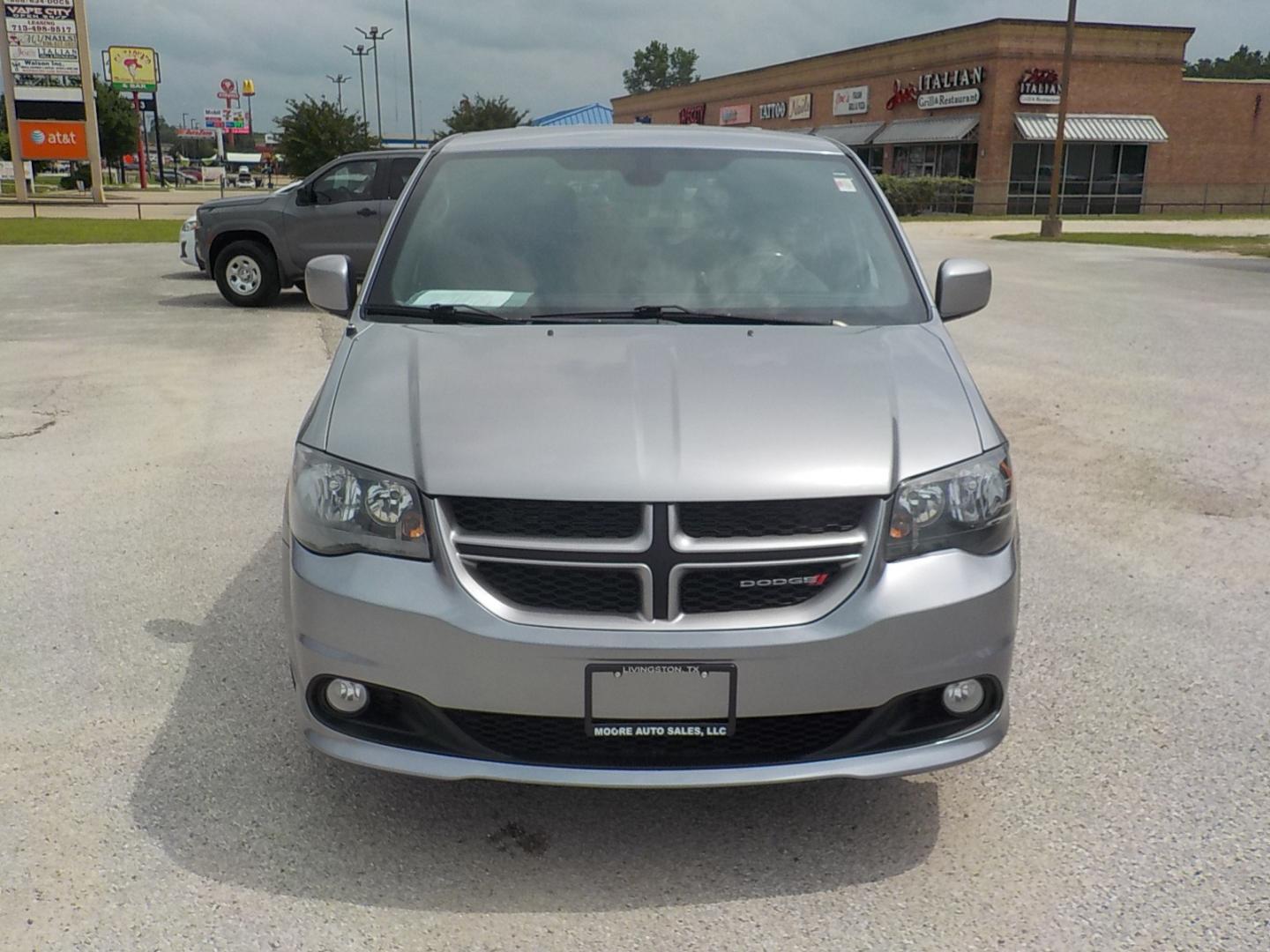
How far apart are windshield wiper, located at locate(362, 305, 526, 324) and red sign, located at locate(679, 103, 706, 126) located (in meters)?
72.1

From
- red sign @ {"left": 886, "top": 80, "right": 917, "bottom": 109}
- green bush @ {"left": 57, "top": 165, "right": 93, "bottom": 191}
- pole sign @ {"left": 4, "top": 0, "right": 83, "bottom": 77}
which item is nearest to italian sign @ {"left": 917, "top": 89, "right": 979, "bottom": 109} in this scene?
red sign @ {"left": 886, "top": 80, "right": 917, "bottom": 109}

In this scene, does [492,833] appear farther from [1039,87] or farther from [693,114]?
[693,114]

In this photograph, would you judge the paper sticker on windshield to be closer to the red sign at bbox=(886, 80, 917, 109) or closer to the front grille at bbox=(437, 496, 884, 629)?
the front grille at bbox=(437, 496, 884, 629)

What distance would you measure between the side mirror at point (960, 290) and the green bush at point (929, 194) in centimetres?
4348

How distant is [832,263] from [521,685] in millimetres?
2005

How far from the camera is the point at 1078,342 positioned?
12.1 metres

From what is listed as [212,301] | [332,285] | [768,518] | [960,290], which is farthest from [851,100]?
[768,518]

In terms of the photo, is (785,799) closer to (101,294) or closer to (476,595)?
(476,595)

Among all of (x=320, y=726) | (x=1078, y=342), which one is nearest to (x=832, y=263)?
(x=320, y=726)

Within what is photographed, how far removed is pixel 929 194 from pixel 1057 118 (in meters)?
6.95

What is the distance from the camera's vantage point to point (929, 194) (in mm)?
46938

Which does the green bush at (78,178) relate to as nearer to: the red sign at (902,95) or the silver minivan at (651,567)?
the red sign at (902,95)

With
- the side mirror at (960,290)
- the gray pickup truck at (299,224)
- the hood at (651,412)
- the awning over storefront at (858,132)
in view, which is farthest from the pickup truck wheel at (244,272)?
the awning over storefront at (858,132)

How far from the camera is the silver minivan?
2.78 metres
